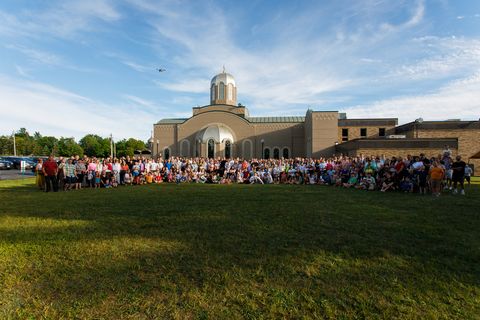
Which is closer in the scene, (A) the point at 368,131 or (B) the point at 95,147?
(A) the point at 368,131

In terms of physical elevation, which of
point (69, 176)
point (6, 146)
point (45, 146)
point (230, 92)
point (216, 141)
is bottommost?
point (69, 176)

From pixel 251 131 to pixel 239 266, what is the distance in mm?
42807

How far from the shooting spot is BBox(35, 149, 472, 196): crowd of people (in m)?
12.7

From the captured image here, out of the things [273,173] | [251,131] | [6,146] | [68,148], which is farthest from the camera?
[68,148]

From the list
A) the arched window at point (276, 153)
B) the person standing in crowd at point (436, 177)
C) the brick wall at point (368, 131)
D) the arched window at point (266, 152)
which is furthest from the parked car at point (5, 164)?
the person standing in crowd at point (436, 177)

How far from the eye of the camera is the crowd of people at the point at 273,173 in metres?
12.7

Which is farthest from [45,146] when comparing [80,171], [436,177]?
[436,177]

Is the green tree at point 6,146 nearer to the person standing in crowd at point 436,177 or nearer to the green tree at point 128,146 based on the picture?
the green tree at point 128,146

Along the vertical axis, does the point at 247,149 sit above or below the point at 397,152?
above

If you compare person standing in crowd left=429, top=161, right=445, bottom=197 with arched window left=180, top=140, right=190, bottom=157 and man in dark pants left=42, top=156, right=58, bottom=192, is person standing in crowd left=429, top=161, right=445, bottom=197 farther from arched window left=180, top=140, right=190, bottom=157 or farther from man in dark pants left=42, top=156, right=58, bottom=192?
arched window left=180, top=140, right=190, bottom=157

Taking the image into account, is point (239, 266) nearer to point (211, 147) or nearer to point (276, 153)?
point (211, 147)

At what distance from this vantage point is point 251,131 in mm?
46312

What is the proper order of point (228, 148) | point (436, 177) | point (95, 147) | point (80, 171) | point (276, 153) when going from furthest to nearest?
1. point (95, 147)
2. point (276, 153)
3. point (228, 148)
4. point (80, 171)
5. point (436, 177)

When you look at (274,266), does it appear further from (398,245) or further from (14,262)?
(14,262)
